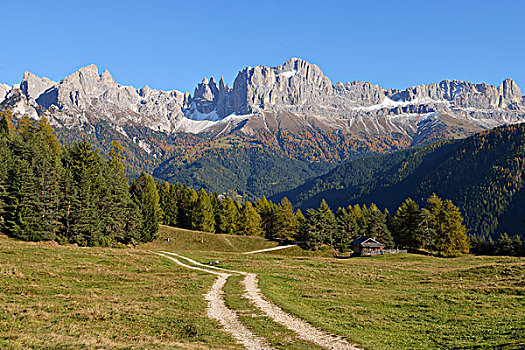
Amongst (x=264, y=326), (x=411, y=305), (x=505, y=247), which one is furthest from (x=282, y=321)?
(x=505, y=247)

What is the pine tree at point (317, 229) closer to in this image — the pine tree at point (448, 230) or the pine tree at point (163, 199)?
the pine tree at point (448, 230)

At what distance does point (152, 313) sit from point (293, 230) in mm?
97304

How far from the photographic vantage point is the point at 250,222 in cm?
11975

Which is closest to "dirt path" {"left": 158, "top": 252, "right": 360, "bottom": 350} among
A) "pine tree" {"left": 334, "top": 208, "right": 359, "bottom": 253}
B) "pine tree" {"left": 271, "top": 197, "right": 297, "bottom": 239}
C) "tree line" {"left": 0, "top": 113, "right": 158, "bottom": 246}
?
"tree line" {"left": 0, "top": 113, "right": 158, "bottom": 246}

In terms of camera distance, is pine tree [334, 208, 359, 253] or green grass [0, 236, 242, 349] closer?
green grass [0, 236, 242, 349]

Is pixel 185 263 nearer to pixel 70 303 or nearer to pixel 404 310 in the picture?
pixel 70 303

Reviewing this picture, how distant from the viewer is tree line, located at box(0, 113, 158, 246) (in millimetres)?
62156

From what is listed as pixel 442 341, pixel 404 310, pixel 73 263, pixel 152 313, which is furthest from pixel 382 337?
pixel 73 263

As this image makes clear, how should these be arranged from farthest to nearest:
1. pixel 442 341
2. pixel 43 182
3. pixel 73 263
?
1. pixel 43 182
2. pixel 73 263
3. pixel 442 341

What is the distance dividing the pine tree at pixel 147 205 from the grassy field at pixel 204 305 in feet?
108

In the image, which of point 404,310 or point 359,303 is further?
point 359,303

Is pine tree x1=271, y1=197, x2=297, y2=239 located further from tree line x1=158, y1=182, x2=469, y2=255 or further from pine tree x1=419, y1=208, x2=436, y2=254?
pine tree x1=419, y1=208, x2=436, y2=254

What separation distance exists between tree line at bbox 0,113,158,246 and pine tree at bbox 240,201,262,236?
35.6m

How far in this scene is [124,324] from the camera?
22.3 m
